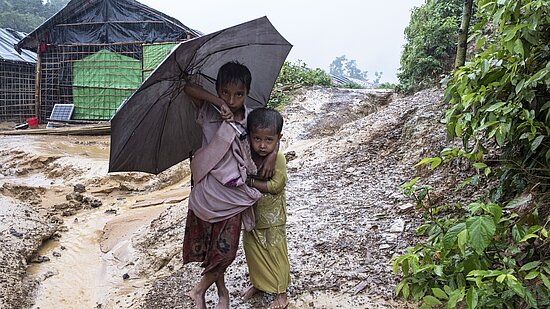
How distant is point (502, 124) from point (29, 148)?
9494mm

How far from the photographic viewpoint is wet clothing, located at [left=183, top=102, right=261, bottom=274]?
2.32 m

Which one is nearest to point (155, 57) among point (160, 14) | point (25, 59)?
point (160, 14)

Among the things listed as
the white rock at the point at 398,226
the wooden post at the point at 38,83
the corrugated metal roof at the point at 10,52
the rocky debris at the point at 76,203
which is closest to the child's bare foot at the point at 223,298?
the white rock at the point at 398,226

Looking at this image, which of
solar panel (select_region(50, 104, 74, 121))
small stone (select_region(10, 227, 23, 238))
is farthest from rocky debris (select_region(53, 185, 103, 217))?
solar panel (select_region(50, 104, 74, 121))

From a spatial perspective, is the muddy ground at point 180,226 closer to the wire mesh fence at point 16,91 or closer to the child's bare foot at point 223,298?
the child's bare foot at point 223,298

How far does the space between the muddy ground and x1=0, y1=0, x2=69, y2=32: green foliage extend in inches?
865

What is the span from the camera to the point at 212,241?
2.44 m

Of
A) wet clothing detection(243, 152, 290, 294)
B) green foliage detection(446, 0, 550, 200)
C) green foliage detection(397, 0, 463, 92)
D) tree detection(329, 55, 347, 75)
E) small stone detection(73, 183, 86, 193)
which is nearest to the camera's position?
green foliage detection(446, 0, 550, 200)

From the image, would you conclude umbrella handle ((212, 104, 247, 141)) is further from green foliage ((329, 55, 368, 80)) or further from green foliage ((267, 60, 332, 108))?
green foliage ((329, 55, 368, 80))

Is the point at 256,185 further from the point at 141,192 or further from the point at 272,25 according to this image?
the point at 141,192

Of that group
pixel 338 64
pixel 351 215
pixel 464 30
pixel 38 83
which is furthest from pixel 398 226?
pixel 338 64

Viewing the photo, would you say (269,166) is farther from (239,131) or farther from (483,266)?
(483,266)

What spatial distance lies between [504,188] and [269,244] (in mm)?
1415

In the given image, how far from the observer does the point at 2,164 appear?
8.53 m
